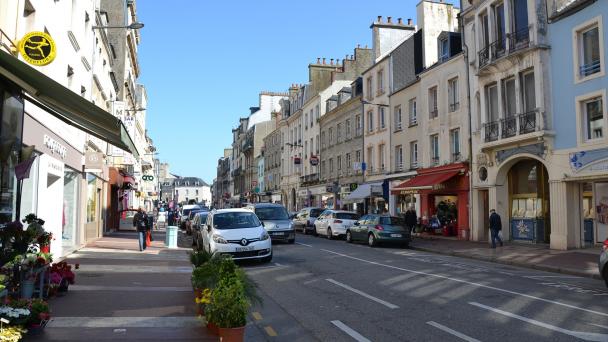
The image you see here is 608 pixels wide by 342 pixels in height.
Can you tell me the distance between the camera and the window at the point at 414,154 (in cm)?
A: 3041

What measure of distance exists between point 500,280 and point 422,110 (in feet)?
60.0

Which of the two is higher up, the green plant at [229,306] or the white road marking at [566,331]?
the green plant at [229,306]

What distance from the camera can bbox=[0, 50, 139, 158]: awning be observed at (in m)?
6.64

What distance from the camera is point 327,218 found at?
92.3 feet

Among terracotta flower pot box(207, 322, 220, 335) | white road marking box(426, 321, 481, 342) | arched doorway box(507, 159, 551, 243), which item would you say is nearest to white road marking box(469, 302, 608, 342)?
white road marking box(426, 321, 481, 342)

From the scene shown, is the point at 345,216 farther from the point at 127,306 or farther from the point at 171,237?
the point at 127,306

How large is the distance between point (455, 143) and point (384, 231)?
7463 mm

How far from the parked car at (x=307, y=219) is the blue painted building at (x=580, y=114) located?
15.5 m

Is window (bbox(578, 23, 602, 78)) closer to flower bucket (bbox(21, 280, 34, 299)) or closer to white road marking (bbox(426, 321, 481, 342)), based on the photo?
white road marking (bbox(426, 321, 481, 342))

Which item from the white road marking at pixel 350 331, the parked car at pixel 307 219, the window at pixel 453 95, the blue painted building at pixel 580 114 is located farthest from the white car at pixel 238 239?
the parked car at pixel 307 219

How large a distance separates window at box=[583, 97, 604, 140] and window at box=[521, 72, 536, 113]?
8.09 ft

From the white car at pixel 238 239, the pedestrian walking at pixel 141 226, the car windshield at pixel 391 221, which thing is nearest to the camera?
the white car at pixel 238 239

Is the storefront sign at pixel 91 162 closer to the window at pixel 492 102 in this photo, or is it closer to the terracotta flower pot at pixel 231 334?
the terracotta flower pot at pixel 231 334

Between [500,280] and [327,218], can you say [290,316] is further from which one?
[327,218]
